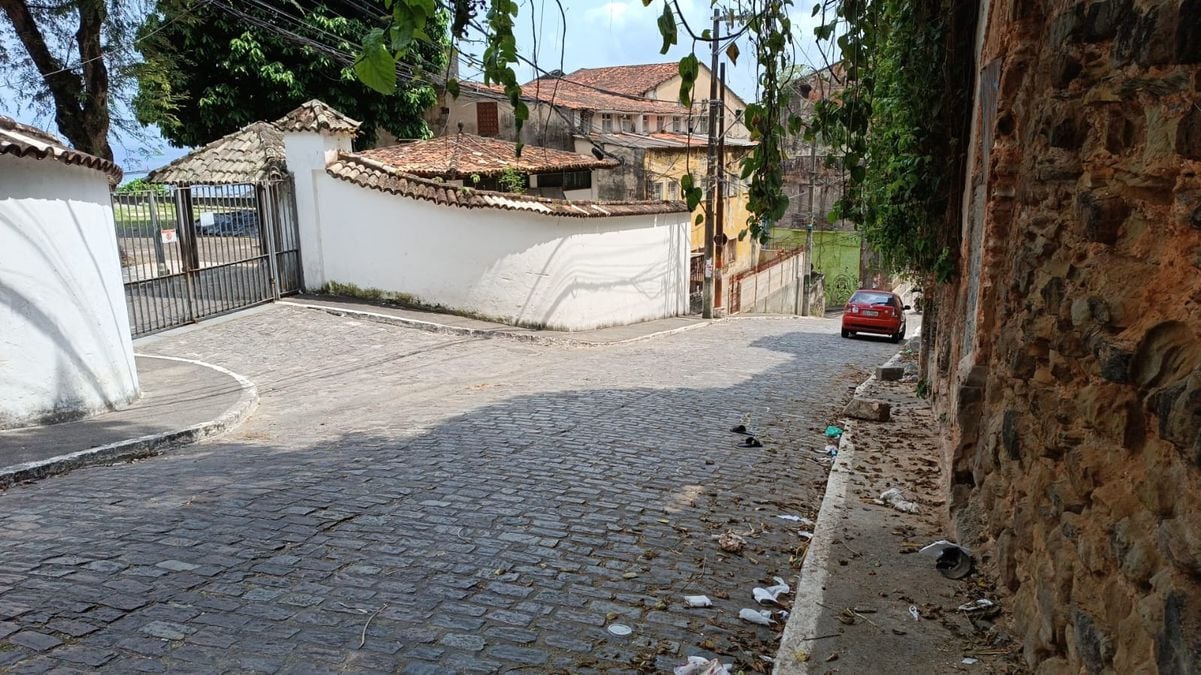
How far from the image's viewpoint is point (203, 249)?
15734 millimetres

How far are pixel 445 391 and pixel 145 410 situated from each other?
369 cm

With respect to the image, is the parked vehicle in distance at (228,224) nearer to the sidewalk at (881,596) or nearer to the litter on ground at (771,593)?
the sidewalk at (881,596)

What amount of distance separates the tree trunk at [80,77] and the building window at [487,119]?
12279 millimetres

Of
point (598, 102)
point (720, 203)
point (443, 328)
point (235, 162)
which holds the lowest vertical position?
point (443, 328)

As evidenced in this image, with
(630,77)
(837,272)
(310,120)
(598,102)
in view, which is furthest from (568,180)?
(837,272)

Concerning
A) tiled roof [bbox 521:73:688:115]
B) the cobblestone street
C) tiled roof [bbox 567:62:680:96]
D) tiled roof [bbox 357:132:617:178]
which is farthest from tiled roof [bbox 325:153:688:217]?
tiled roof [bbox 567:62:680:96]

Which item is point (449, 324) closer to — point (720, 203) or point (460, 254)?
point (460, 254)

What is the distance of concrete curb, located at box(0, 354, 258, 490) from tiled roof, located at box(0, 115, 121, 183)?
3.03m

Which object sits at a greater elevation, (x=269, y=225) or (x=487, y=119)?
(x=487, y=119)

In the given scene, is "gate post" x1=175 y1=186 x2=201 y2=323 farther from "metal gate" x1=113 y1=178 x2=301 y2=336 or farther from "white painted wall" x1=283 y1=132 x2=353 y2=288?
"white painted wall" x1=283 y1=132 x2=353 y2=288

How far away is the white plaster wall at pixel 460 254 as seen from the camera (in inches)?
685

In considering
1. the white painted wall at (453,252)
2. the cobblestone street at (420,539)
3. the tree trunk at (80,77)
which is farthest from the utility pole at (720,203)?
the tree trunk at (80,77)

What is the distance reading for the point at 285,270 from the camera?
58.5ft

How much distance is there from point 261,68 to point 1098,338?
2492 centimetres
